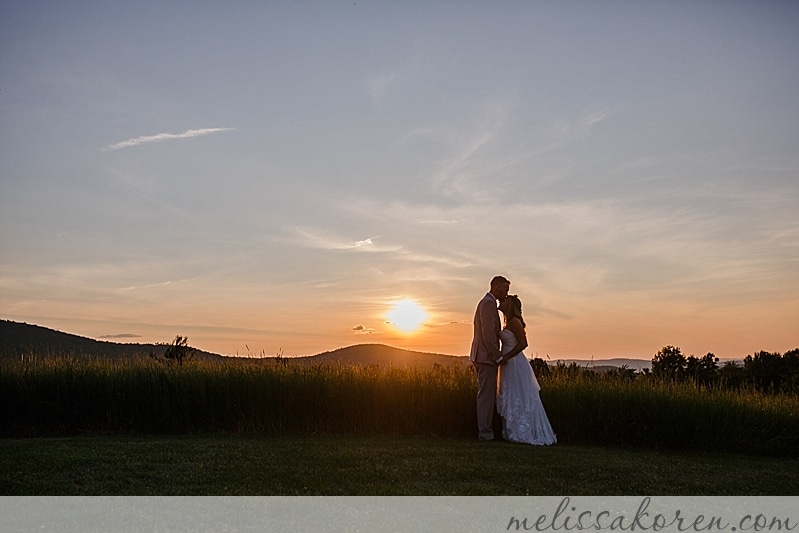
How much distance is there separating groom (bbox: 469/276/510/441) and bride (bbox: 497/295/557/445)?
0.17m

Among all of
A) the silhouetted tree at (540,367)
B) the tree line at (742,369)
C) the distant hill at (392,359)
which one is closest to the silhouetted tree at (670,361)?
the tree line at (742,369)

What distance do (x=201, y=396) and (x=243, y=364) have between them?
155cm

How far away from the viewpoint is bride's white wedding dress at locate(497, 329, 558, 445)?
11.9 m

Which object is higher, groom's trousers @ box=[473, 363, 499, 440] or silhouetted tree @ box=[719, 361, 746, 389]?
silhouetted tree @ box=[719, 361, 746, 389]

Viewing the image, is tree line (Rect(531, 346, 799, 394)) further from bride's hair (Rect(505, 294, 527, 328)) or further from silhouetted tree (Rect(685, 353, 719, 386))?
bride's hair (Rect(505, 294, 527, 328))

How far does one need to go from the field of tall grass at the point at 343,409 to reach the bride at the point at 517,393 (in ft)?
4.54

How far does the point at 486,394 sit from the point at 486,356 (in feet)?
2.10

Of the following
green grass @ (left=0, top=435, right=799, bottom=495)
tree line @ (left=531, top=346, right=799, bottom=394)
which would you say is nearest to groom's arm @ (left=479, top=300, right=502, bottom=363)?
green grass @ (left=0, top=435, right=799, bottom=495)

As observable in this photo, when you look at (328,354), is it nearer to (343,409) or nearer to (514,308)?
(343,409)

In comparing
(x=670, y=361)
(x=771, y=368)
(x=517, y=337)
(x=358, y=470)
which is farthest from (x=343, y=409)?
(x=771, y=368)

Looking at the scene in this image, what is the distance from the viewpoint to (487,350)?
12000 millimetres

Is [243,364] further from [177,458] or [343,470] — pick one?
[343,470]

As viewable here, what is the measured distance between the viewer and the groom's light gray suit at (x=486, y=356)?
1198 cm
